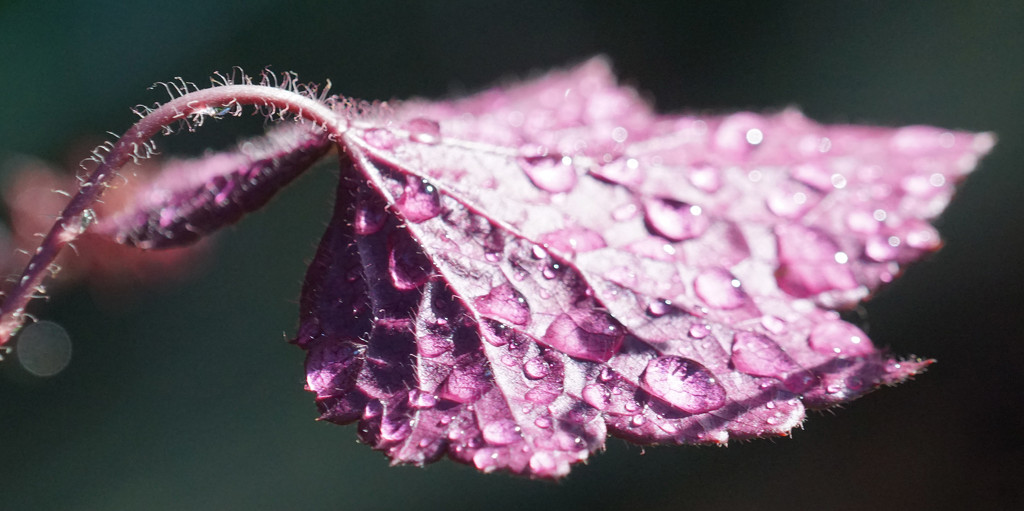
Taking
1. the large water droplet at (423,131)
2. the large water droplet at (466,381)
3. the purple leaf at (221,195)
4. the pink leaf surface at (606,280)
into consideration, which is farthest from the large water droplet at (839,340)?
the purple leaf at (221,195)

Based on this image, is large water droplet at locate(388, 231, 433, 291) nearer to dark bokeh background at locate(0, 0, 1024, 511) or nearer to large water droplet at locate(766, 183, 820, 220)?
large water droplet at locate(766, 183, 820, 220)

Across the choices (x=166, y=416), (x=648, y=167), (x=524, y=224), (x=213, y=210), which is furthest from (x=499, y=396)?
(x=166, y=416)

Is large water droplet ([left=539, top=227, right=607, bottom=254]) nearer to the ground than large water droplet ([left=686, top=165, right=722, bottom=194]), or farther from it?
nearer to the ground

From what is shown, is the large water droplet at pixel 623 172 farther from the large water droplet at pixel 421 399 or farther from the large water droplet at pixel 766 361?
the large water droplet at pixel 421 399

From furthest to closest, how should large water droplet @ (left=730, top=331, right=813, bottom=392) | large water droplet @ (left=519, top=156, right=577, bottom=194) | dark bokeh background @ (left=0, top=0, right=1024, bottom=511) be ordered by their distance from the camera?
dark bokeh background @ (left=0, top=0, right=1024, bottom=511), large water droplet @ (left=519, top=156, right=577, bottom=194), large water droplet @ (left=730, top=331, right=813, bottom=392)

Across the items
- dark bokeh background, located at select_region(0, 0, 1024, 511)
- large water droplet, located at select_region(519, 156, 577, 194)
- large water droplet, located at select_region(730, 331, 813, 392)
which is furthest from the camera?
dark bokeh background, located at select_region(0, 0, 1024, 511)

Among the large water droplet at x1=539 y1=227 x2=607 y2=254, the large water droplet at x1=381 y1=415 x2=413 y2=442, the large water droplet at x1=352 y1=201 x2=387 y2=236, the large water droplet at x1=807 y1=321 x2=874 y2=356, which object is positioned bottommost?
the large water droplet at x1=381 y1=415 x2=413 y2=442

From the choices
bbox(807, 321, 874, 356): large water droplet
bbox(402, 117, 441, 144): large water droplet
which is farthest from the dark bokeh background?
bbox(402, 117, 441, 144): large water droplet
